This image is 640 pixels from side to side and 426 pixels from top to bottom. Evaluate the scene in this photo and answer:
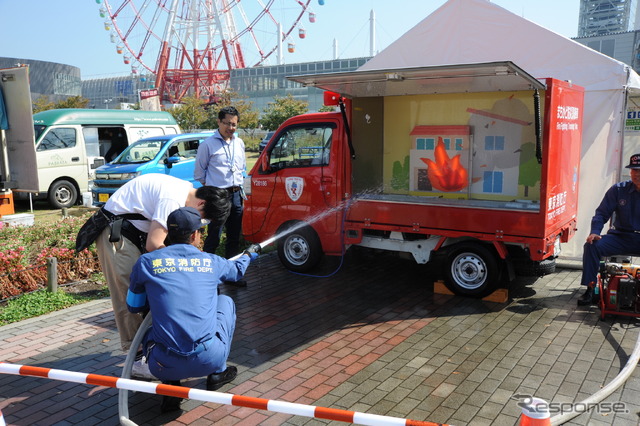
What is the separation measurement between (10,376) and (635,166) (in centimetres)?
669

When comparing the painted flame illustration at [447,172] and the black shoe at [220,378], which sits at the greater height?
the painted flame illustration at [447,172]

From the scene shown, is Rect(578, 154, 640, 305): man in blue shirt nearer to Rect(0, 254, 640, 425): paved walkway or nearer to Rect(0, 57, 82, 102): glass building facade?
Rect(0, 254, 640, 425): paved walkway

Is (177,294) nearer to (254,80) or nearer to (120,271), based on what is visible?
(120,271)

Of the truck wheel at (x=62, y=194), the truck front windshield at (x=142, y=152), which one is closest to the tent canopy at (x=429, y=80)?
the truck front windshield at (x=142, y=152)

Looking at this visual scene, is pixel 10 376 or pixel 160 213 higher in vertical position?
pixel 160 213

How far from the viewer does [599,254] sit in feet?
19.9

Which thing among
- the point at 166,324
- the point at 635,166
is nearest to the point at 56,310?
the point at 166,324

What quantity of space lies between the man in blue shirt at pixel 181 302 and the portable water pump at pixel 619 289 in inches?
162

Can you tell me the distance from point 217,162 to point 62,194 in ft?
30.1

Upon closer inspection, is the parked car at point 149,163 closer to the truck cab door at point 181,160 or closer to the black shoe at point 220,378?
the truck cab door at point 181,160

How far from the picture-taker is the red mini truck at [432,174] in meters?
6.05

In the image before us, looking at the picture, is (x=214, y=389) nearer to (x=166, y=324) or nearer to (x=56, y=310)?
(x=166, y=324)

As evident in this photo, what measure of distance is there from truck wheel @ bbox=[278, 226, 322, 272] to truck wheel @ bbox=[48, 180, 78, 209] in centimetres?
860

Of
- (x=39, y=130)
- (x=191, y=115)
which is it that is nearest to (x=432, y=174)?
(x=39, y=130)
